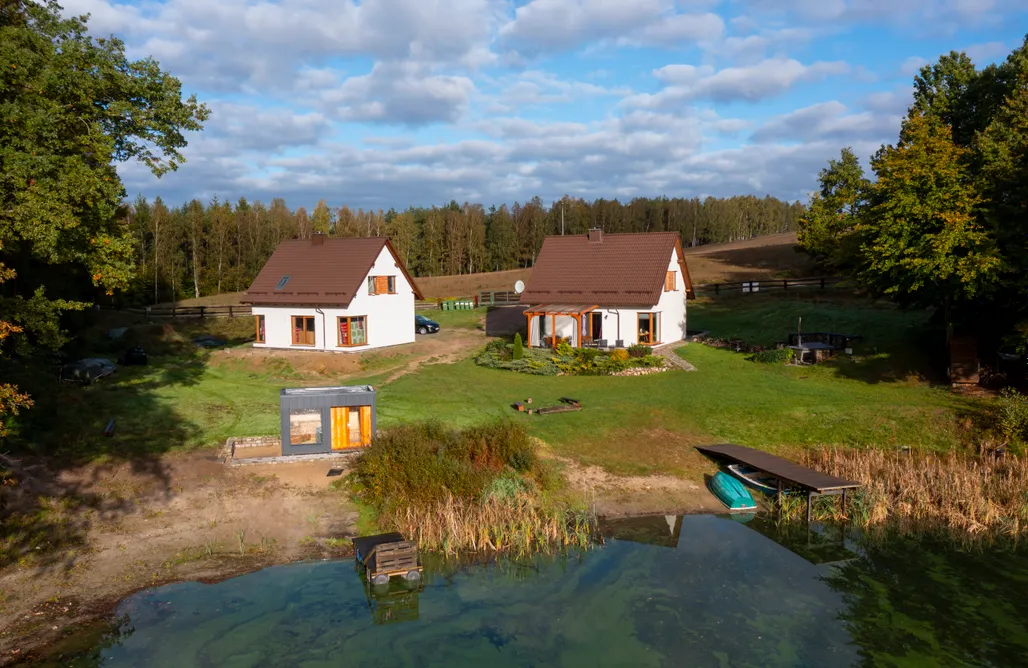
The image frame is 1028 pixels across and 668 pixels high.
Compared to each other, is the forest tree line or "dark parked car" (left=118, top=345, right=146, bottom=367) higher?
the forest tree line

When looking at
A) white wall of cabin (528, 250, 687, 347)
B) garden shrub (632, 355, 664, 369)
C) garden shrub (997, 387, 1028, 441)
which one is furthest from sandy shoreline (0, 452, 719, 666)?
white wall of cabin (528, 250, 687, 347)

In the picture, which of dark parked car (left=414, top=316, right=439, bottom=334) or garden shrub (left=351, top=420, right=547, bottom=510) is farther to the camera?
dark parked car (left=414, top=316, right=439, bottom=334)

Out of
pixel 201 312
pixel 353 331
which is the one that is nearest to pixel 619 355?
pixel 353 331

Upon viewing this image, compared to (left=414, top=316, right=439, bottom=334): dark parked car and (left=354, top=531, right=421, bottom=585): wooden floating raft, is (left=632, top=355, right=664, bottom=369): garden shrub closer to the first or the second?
(left=414, top=316, right=439, bottom=334): dark parked car

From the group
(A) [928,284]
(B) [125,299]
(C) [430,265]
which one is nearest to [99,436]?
(A) [928,284]

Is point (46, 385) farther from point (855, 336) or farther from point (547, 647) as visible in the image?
point (855, 336)

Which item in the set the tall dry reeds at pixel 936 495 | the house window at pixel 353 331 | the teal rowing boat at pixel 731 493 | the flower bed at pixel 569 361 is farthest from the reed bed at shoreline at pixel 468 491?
the house window at pixel 353 331
